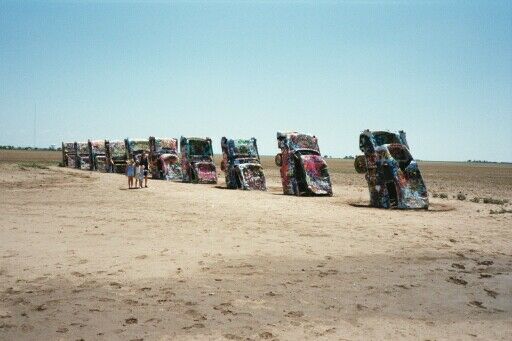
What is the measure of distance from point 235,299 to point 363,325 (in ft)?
4.84

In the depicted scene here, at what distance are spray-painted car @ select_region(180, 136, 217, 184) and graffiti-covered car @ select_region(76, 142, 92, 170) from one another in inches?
604

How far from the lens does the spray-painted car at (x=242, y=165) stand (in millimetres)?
19000

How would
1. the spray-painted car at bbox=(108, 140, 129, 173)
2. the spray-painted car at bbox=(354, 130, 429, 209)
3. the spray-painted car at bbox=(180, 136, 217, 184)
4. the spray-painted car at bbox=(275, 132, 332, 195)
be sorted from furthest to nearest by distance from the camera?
1. the spray-painted car at bbox=(108, 140, 129, 173)
2. the spray-painted car at bbox=(180, 136, 217, 184)
3. the spray-painted car at bbox=(275, 132, 332, 195)
4. the spray-painted car at bbox=(354, 130, 429, 209)

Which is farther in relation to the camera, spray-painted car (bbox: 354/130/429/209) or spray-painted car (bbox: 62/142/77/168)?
spray-painted car (bbox: 62/142/77/168)

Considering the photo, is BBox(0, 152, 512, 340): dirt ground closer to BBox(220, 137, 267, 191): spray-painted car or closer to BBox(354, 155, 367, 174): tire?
BBox(354, 155, 367, 174): tire

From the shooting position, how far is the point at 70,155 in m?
37.9

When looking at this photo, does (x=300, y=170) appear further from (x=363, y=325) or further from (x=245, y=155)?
(x=363, y=325)

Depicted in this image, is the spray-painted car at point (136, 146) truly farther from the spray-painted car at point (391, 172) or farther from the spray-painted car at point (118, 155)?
the spray-painted car at point (391, 172)

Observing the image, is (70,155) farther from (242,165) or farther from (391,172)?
(391,172)

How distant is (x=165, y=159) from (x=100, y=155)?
1215 centimetres

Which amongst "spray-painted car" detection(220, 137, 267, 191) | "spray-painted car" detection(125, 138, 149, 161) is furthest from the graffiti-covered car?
"spray-painted car" detection(220, 137, 267, 191)

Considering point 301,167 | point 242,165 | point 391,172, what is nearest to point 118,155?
point 242,165

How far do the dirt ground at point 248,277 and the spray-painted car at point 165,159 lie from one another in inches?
525

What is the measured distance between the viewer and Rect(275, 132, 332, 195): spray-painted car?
17.0 metres
